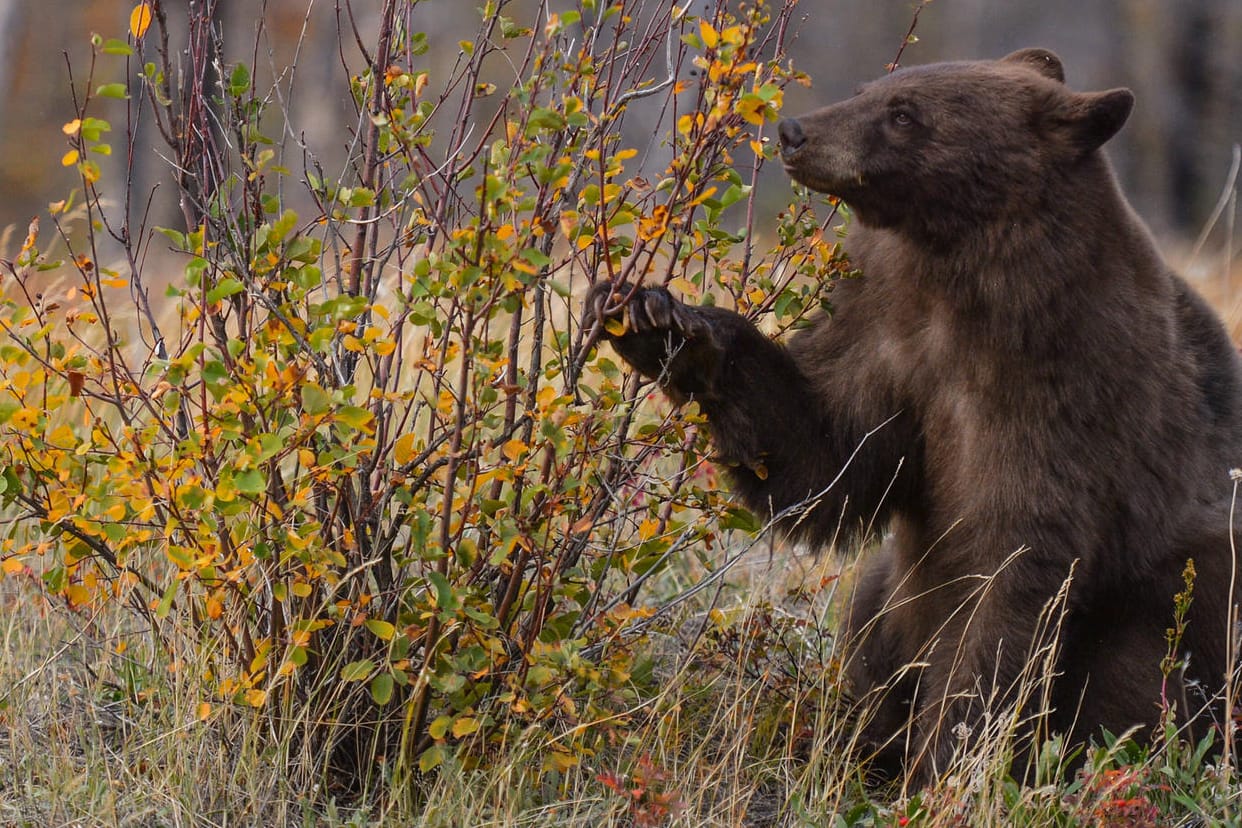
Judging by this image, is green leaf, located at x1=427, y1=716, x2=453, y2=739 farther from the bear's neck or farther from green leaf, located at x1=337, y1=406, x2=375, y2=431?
the bear's neck

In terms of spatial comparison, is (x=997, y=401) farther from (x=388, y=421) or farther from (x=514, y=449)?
(x=388, y=421)

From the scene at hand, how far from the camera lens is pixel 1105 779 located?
3.03 m

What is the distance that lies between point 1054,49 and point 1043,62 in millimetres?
12626

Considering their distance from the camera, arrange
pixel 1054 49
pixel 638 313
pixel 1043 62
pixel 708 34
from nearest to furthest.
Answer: pixel 708 34 < pixel 638 313 < pixel 1043 62 < pixel 1054 49

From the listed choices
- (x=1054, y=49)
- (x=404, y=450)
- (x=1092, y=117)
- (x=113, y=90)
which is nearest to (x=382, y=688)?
(x=404, y=450)

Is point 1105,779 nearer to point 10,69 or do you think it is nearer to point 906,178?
point 906,178

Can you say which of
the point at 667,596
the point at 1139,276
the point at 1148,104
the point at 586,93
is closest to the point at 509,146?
the point at 586,93

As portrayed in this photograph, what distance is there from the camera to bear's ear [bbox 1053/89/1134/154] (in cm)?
323

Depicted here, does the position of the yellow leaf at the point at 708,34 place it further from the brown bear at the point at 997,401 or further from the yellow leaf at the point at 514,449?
the yellow leaf at the point at 514,449

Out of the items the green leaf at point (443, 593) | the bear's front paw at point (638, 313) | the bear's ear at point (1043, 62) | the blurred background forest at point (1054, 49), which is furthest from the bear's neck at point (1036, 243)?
the blurred background forest at point (1054, 49)

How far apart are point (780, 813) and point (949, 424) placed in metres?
1.00

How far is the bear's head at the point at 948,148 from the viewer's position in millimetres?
3250

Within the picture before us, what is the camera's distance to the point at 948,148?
3283 mm

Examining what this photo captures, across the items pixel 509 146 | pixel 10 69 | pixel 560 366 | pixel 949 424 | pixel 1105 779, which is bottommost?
pixel 1105 779
